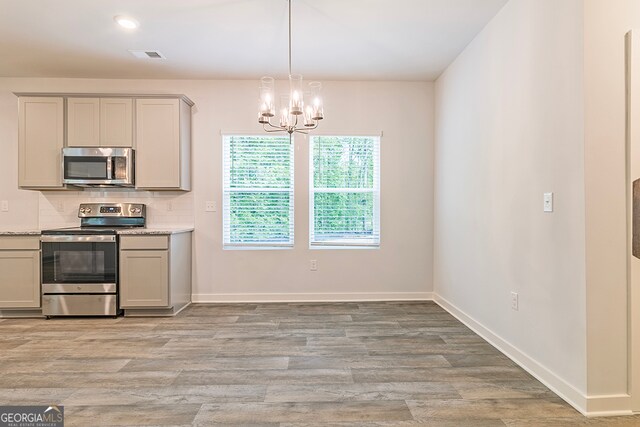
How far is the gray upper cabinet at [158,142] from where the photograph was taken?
4043mm

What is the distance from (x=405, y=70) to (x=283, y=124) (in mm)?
1955

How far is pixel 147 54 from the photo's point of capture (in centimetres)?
368

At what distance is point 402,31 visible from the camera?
10.6ft

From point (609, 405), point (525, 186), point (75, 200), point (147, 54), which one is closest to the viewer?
point (609, 405)

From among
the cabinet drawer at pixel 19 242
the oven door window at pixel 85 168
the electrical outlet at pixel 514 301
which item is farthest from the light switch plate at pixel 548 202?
the cabinet drawer at pixel 19 242

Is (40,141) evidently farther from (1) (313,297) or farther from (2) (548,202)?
(2) (548,202)

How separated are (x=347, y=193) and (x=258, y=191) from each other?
3.61 feet

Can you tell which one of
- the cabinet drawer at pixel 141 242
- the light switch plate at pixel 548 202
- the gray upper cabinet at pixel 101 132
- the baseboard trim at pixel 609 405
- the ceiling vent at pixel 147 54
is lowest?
→ the baseboard trim at pixel 609 405

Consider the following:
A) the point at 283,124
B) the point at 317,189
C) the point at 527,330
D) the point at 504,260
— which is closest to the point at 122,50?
the point at 283,124

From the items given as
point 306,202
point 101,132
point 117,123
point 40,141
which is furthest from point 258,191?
point 40,141

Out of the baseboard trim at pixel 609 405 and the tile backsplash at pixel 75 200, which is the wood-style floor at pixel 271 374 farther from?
the tile backsplash at pixel 75 200

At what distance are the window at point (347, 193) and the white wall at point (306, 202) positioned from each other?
11 cm

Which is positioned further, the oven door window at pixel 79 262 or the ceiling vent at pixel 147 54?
the oven door window at pixel 79 262

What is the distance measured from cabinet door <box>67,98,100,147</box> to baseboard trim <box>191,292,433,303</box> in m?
2.13
